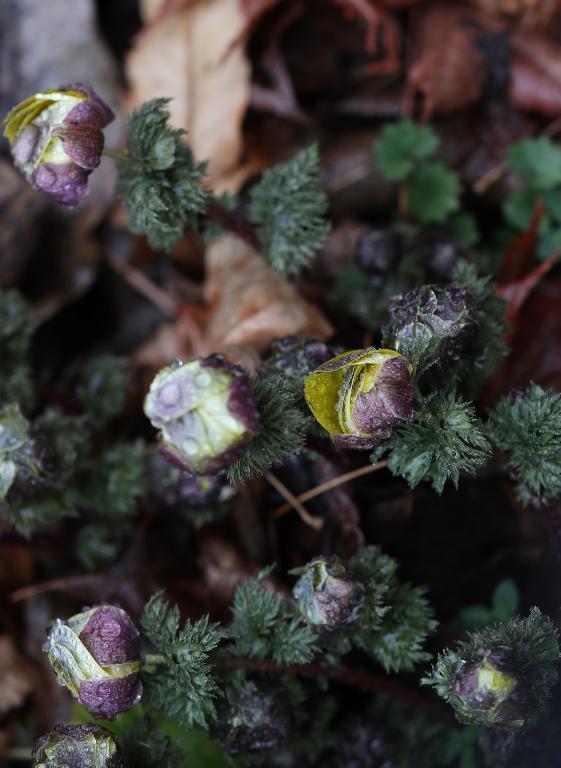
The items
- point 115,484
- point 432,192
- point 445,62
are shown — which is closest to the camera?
point 115,484

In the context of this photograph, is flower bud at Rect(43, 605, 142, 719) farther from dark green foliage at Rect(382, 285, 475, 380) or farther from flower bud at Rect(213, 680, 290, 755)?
dark green foliage at Rect(382, 285, 475, 380)

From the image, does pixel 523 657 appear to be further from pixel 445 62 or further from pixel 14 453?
pixel 445 62

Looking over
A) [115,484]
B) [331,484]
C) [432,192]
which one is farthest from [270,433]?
[432,192]

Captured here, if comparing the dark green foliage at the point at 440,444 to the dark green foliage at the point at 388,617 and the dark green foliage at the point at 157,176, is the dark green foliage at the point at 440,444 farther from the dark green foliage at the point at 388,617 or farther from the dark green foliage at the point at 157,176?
the dark green foliage at the point at 157,176

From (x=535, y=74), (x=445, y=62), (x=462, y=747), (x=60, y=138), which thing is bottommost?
(x=462, y=747)

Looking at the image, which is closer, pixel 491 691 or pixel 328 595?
pixel 491 691

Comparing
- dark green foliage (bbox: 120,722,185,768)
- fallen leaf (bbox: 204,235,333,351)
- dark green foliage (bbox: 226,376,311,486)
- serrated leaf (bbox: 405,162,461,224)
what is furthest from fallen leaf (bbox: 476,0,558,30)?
dark green foliage (bbox: 120,722,185,768)

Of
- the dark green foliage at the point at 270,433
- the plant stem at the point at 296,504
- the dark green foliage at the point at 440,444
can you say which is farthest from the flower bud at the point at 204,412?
the plant stem at the point at 296,504
